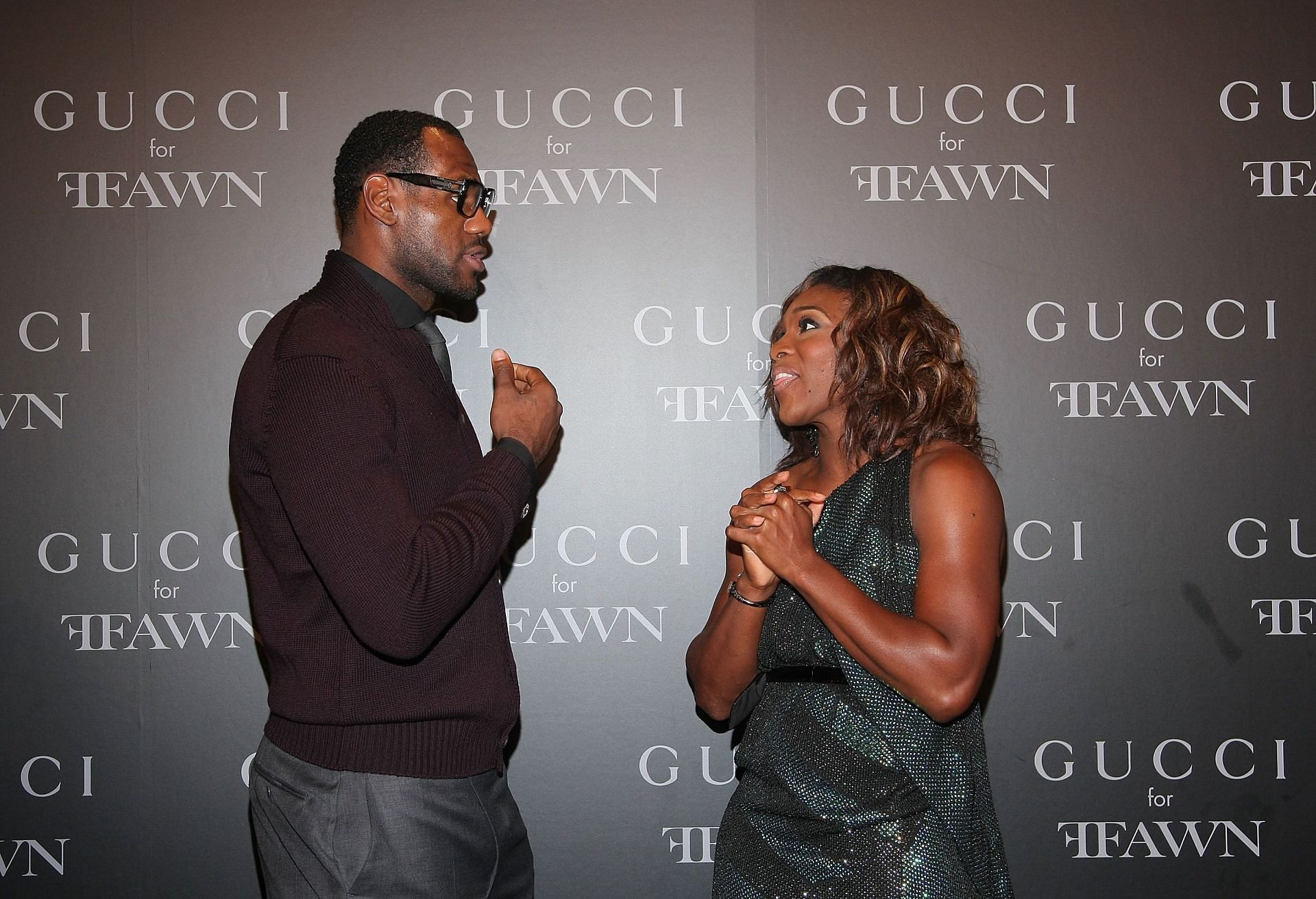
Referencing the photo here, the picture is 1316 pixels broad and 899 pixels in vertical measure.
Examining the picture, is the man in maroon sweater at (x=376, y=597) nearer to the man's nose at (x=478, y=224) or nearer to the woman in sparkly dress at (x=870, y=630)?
the man's nose at (x=478, y=224)

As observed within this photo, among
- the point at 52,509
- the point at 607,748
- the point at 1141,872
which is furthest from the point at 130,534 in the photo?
the point at 1141,872

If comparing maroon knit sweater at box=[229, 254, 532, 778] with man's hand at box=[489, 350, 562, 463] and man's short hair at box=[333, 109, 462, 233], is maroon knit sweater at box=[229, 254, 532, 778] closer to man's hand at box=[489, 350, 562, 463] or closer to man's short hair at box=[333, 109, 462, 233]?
man's hand at box=[489, 350, 562, 463]

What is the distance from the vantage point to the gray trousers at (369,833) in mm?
1394

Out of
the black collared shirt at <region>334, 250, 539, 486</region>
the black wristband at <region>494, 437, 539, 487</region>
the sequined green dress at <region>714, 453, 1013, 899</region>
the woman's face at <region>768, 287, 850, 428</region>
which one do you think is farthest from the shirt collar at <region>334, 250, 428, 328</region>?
the sequined green dress at <region>714, 453, 1013, 899</region>

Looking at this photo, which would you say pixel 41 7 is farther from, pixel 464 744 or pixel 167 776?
pixel 464 744

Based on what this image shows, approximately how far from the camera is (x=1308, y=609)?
7.56 feet

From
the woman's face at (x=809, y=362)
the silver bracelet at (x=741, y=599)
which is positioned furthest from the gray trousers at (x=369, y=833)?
the woman's face at (x=809, y=362)

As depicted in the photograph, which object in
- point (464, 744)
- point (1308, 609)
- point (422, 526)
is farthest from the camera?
point (1308, 609)

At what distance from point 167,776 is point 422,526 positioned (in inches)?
58.0

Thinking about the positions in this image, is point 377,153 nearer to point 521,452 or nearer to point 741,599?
point 521,452

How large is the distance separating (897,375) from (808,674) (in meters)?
0.51

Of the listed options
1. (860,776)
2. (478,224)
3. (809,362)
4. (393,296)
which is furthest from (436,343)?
(860,776)

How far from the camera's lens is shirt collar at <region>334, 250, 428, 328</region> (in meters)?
1.64

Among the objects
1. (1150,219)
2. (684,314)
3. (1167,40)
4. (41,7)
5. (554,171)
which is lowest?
(684,314)
